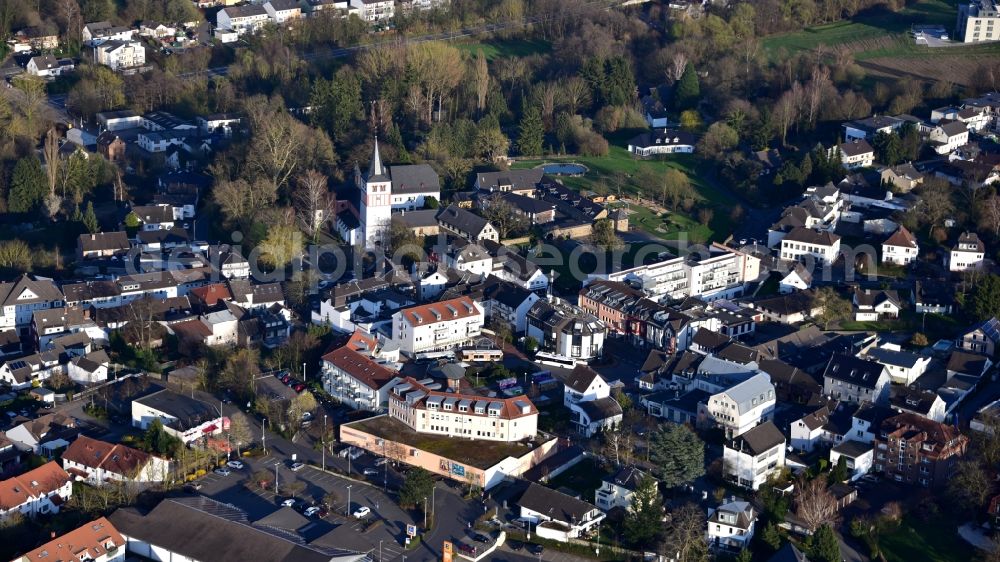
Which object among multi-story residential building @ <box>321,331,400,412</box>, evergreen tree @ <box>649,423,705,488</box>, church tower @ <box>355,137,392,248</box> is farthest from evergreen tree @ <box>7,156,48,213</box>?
evergreen tree @ <box>649,423,705,488</box>

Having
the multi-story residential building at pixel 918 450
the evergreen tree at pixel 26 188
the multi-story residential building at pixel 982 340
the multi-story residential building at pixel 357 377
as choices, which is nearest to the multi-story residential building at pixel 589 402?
the multi-story residential building at pixel 357 377

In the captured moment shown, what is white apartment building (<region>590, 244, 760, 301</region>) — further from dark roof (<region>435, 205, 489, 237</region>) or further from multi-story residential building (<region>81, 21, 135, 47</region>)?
multi-story residential building (<region>81, 21, 135, 47</region>)

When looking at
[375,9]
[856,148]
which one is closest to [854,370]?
[856,148]

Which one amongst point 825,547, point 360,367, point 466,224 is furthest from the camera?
point 466,224

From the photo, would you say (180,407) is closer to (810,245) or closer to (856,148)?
(810,245)

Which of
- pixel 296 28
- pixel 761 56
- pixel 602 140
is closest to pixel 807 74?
pixel 761 56

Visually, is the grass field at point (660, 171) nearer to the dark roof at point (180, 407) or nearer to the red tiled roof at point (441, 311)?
the red tiled roof at point (441, 311)
